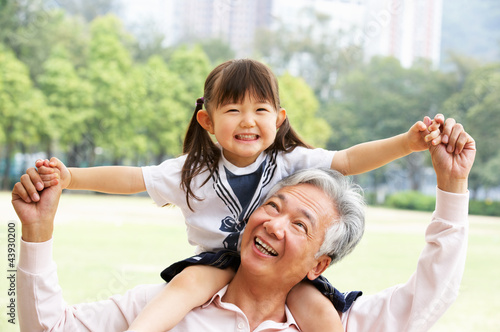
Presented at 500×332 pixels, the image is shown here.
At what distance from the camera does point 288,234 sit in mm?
1158

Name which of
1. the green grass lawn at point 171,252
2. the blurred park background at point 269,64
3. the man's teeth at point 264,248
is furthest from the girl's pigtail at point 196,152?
the blurred park background at point 269,64

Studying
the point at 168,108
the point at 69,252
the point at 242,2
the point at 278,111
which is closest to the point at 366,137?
the point at 168,108

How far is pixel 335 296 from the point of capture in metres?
1.27

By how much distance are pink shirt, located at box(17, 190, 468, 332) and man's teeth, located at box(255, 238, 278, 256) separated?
15 cm

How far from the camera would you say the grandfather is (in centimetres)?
113

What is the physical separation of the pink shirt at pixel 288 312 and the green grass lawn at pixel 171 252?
11.2 feet

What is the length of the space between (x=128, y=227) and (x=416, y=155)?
20.6 feet

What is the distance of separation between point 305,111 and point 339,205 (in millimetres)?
12204

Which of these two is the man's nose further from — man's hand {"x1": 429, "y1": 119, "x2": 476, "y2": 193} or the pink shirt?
man's hand {"x1": 429, "y1": 119, "x2": 476, "y2": 193}

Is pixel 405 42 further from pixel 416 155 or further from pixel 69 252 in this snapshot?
pixel 69 252

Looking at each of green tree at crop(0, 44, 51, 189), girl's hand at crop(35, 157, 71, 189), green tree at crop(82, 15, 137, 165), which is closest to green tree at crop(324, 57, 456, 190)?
green tree at crop(82, 15, 137, 165)

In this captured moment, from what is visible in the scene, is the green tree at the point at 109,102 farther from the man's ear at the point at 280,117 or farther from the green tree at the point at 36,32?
the man's ear at the point at 280,117

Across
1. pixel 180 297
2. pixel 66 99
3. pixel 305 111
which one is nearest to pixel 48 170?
pixel 180 297

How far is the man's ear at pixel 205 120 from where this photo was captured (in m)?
1.33
